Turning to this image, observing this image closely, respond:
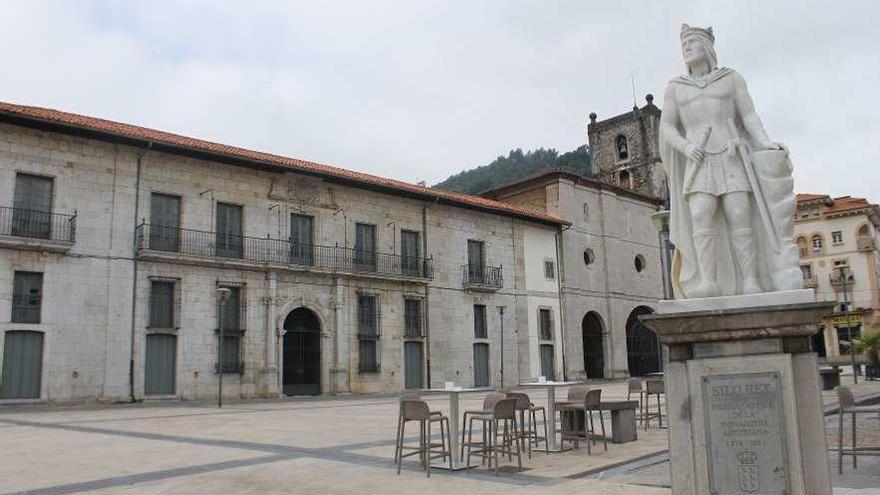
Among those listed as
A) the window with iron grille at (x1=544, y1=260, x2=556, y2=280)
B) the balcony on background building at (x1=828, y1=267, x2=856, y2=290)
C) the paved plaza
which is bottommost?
the paved plaza

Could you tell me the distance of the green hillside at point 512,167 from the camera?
2623 inches

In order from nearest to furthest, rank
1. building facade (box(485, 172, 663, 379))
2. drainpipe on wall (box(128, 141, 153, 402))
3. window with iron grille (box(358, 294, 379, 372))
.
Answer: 1. drainpipe on wall (box(128, 141, 153, 402))
2. window with iron grille (box(358, 294, 379, 372))
3. building facade (box(485, 172, 663, 379))

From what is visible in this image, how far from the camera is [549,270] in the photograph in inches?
1383

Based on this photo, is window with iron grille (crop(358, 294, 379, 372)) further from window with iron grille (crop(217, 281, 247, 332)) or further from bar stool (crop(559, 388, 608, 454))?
bar stool (crop(559, 388, 608, 454))

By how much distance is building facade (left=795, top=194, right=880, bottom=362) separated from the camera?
53500 mm

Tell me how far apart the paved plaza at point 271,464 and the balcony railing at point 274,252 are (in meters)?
10.5

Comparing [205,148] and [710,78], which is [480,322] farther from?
[710,78]

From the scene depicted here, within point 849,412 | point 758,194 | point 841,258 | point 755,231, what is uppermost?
point 841,258

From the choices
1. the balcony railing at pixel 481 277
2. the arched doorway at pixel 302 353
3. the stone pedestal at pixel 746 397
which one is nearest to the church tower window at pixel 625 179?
the balcony railing at pixel 481 277

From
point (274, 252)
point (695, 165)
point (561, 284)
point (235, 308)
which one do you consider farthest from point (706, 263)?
point (561, 284)

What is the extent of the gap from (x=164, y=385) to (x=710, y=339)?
68.0 feet

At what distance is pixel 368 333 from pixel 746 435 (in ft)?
77.7

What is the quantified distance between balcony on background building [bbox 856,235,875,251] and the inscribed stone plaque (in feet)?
194

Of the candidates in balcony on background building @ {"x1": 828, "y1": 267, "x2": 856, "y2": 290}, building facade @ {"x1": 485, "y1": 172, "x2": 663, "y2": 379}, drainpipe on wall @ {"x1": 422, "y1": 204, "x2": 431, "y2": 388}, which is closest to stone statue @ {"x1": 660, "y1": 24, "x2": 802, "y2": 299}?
drainpipe on wall @ {"x1": 422, "y1": 204, "x2": 431, "y2": 388}
